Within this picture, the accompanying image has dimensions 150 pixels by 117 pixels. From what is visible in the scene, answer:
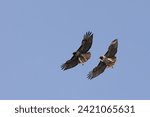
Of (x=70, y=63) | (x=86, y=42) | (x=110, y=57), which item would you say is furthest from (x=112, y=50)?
(x=70, y=63)

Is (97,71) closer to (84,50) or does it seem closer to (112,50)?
(84,50)

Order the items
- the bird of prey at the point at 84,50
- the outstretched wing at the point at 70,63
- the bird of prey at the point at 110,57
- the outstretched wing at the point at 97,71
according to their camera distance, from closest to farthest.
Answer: the bird of prey at the point at 110,57
the bird of prey at the point at 84,50
the outstretched wing at the point at 97,71
the outstretched wing at the point at 70,63

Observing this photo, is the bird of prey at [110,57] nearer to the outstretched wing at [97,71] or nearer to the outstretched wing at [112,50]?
the outstretched wing at [112,50]

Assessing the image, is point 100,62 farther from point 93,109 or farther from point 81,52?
point 93,109

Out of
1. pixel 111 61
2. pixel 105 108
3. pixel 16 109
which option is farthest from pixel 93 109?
pixel 111 61

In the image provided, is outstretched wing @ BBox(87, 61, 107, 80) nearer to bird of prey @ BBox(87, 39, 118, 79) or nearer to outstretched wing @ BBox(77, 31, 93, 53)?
bird of prey @ BBox(87, 39, 118, 79)

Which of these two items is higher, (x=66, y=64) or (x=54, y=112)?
(x=66, y=64)

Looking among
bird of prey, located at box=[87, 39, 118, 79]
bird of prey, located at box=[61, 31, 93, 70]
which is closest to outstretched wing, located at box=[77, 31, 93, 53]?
bird of prey, located at box=[61, 31, 93, 70]

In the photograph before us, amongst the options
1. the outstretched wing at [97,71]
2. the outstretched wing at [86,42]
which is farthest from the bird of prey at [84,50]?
the outstretched wing at [97,71]
